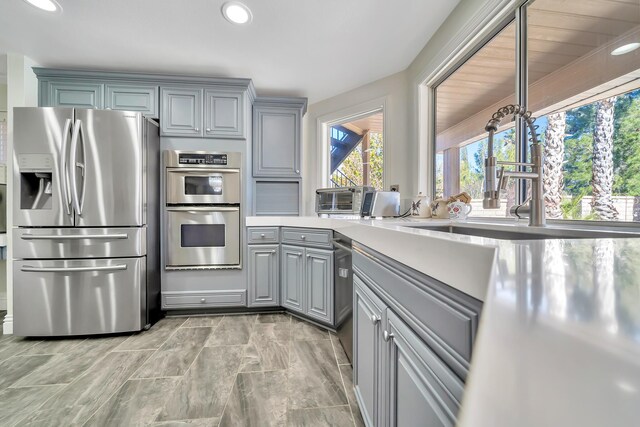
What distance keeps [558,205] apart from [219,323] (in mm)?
2480

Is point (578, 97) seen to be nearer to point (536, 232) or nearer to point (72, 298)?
point (536, 232)

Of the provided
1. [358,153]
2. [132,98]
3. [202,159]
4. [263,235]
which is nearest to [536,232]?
[263,235]

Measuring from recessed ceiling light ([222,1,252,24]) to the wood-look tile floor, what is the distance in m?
2.27

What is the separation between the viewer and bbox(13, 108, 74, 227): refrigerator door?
2.08 metres

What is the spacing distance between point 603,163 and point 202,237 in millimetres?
2659

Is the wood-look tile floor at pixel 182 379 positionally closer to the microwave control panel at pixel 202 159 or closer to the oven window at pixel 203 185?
the oven window at pixel 203 185

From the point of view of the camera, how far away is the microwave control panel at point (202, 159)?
2516 millimetres

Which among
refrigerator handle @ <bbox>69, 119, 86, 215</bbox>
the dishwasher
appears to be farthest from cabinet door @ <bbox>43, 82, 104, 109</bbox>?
the dishwasher

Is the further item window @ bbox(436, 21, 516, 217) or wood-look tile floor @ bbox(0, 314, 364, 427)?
window @ bbox(436, 21, 516, 217)

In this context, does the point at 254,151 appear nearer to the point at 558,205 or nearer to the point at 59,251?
the point at 59,251

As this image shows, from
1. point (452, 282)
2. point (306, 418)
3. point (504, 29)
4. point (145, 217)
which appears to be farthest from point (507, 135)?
point (145, 217)

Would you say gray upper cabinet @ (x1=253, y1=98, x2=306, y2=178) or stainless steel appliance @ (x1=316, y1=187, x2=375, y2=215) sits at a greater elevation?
gray upper cabinet @ (x1=253, y1=98, x2=306, y2=178)

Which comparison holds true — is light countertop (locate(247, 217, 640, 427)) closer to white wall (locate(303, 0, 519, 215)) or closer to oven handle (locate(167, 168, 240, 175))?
white wall (locate(303, 0, 519, 215))

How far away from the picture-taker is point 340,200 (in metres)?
2.50
